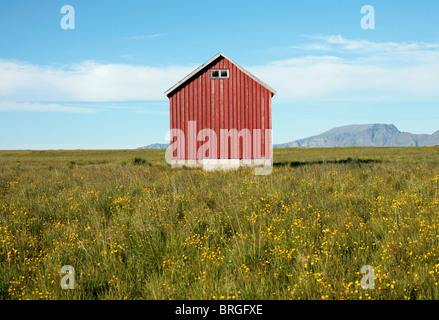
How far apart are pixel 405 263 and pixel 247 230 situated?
8.20 feet

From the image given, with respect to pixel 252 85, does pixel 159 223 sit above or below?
below

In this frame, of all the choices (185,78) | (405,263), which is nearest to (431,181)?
(405,263)

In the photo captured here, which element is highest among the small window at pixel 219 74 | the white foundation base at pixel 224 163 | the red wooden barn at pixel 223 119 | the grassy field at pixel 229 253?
the small window at pixel 219 74

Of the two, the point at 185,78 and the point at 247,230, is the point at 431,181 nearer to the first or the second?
the point at 247,230

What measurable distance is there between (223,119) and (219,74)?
2.92 metres

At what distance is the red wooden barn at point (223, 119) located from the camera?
1916cm

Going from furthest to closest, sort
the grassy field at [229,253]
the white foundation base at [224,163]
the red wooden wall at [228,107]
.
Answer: the red wooden wall at [228,107] → the white foundation base at [224,163] → the grassy field at [229,253]

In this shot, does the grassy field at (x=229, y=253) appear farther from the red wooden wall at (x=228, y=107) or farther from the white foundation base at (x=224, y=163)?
the red wooden wall at (x=228, y=107)

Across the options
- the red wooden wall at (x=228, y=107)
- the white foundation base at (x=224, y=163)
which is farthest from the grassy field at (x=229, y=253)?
the red wooden wall at (x=228, y=107)

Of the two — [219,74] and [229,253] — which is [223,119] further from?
[229,253]

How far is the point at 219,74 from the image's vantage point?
63.0ft

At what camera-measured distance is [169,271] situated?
13.5 ft

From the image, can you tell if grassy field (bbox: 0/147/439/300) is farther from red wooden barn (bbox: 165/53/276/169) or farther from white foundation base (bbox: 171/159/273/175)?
red wooden barn (bbox: 165/53/276/169)

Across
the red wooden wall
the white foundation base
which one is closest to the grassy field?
the white foundation base
